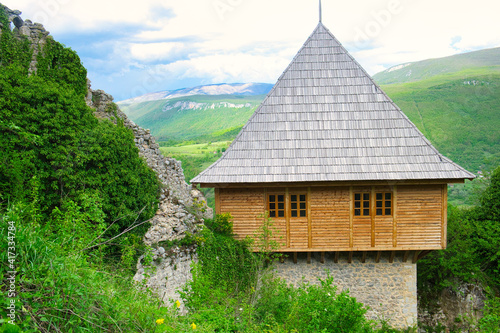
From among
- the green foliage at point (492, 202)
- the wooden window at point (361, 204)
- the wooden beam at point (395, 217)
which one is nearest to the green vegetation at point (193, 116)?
the green foliage at point (492, 202)

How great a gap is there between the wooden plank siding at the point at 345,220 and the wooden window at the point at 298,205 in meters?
0.11

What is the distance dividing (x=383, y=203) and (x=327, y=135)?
2344mm

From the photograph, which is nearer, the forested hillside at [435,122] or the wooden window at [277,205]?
the wooden window at [277,205]

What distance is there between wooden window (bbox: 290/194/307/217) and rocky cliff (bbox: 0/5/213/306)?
2466 mm

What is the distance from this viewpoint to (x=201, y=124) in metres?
85.0

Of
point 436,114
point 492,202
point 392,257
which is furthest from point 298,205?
point 436,114

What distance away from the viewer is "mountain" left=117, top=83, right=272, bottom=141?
7811 cm

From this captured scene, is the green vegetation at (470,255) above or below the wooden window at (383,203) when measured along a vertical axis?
below

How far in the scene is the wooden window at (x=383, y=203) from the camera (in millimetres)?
9234

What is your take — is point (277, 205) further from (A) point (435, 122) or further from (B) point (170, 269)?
(A) point (435, 122)

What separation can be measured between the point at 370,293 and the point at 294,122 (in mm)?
5288

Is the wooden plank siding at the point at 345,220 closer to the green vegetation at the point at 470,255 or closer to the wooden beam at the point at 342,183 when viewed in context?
the wooden beam at the point at 342,183

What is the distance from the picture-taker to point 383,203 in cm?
923

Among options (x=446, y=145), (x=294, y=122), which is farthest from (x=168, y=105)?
(x=294, y=122)
